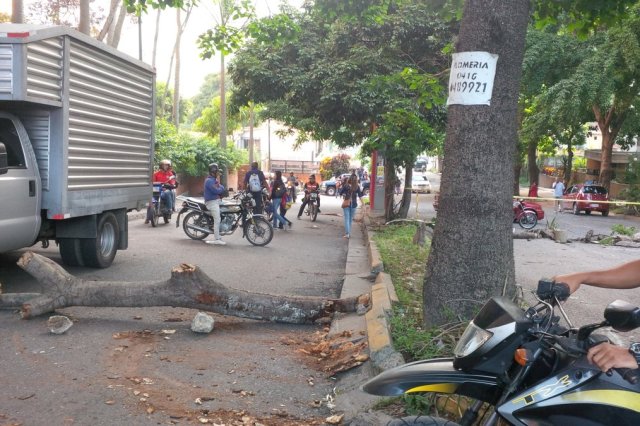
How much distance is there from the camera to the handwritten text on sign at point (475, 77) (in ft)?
16.1

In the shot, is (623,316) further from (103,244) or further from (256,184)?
(256,184)

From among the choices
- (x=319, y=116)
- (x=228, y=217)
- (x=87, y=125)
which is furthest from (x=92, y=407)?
(x=319, y=116)

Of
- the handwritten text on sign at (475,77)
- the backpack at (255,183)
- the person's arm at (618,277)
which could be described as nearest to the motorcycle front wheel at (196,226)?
the backpack at (255,183)

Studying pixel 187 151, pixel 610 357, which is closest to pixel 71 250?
pixel 610 357

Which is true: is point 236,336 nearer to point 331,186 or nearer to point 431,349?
point 431,349

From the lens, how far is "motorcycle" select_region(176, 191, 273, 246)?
13664 mm

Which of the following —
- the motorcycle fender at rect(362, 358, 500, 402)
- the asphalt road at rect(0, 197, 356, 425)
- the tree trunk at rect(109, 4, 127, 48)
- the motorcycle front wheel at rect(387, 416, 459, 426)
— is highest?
the tree trunk at rect(109, 4, 127, 48)

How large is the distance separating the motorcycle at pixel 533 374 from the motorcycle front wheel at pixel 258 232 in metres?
11.0

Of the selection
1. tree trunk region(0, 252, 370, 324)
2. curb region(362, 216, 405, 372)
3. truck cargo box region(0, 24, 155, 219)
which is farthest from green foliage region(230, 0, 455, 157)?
tree trunk region(0, 252, 370, 324)

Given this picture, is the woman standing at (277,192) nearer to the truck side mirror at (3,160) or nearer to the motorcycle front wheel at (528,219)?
the motorcycle front wheel at (528,219)

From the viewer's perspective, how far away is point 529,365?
8.18 feet

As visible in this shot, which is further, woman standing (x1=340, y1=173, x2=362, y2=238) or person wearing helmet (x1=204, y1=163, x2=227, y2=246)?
woman standing (x1=340, y1=173, x2=362, y2=238)

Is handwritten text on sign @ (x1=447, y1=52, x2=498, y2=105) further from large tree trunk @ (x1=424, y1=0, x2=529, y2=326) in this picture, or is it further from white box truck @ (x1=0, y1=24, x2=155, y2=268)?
white box truck @ (x1=0, y1=24, x2=155, y2=268)

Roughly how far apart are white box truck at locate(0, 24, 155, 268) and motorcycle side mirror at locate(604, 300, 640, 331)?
259 inches
